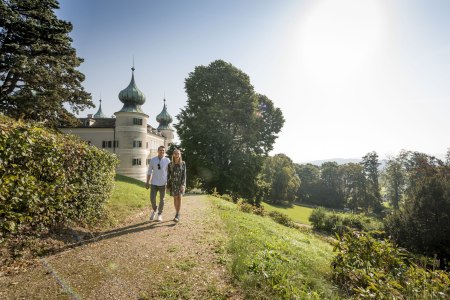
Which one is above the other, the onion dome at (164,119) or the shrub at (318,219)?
the onion dome at (164,119)

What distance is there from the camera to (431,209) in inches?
866

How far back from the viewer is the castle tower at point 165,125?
60500 mm

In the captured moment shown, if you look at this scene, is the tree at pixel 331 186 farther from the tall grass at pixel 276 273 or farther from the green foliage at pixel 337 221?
the tall grass at pixel 276 273

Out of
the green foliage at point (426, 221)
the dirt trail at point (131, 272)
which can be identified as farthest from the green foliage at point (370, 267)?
the green foliage at point (426, 221)

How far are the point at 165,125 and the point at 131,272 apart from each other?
196ft

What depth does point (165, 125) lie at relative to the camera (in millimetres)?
61969

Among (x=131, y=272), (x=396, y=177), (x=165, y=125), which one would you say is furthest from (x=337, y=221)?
(x=165, y=125)

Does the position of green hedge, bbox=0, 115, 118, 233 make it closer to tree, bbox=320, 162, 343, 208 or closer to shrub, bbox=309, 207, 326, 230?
shrub, bbox=309, 207, 326, 230

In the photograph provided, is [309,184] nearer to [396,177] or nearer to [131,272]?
[396,177]

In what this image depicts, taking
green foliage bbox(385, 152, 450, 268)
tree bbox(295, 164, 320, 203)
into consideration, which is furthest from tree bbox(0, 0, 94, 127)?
tree bbox(295, 164, 320, 203)

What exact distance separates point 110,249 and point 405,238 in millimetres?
26279

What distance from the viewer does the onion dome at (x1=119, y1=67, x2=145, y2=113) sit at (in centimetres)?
3844

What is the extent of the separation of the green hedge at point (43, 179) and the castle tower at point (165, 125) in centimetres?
5330

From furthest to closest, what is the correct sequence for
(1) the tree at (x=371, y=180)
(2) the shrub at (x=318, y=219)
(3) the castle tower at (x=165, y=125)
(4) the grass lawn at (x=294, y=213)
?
(1) the tree at (x=371, y=180), (3) the castle tower at (x=165, y=125), (4) the grass lawn at (x=294, y=213), (2) the shrub at (x=318, y=219)
